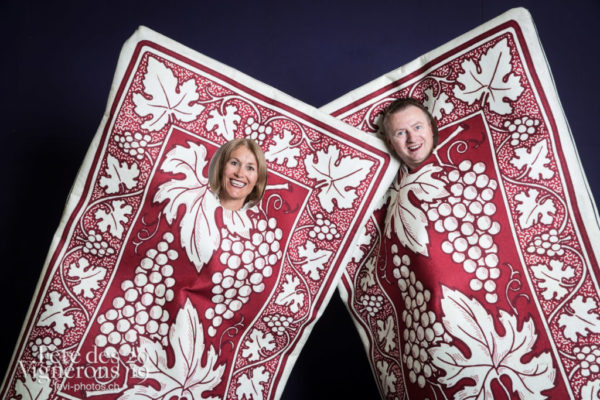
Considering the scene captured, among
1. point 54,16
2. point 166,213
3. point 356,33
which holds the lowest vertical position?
point 166,213

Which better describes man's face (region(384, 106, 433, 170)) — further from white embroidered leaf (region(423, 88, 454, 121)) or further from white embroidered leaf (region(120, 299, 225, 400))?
white embroidered leaf (region(120, 299, 225, 400))

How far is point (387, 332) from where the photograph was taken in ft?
2.44

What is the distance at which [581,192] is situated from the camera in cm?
67

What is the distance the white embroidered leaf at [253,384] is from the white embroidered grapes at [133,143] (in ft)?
1.31

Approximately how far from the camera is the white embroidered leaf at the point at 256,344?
741mm

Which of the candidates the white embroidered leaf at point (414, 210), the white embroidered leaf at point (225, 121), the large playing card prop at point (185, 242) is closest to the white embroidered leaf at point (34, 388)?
the large playing card prop at point (185, 242)

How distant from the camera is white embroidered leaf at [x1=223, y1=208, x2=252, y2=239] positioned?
2.32 ft

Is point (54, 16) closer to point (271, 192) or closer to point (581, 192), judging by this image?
point (271, 192)

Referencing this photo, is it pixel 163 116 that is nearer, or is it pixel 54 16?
pixel 163 116


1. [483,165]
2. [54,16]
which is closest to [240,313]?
[483,165]

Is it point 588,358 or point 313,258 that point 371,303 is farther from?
point 588,358

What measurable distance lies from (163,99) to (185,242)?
236 millimetres

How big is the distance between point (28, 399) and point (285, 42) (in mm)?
818

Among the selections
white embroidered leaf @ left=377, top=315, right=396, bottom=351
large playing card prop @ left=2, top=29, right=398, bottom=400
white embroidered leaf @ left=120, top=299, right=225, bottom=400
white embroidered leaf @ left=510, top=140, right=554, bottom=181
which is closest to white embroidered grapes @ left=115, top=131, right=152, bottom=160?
large playing card prop @ left=2, top=29, right=398, bottom=400
